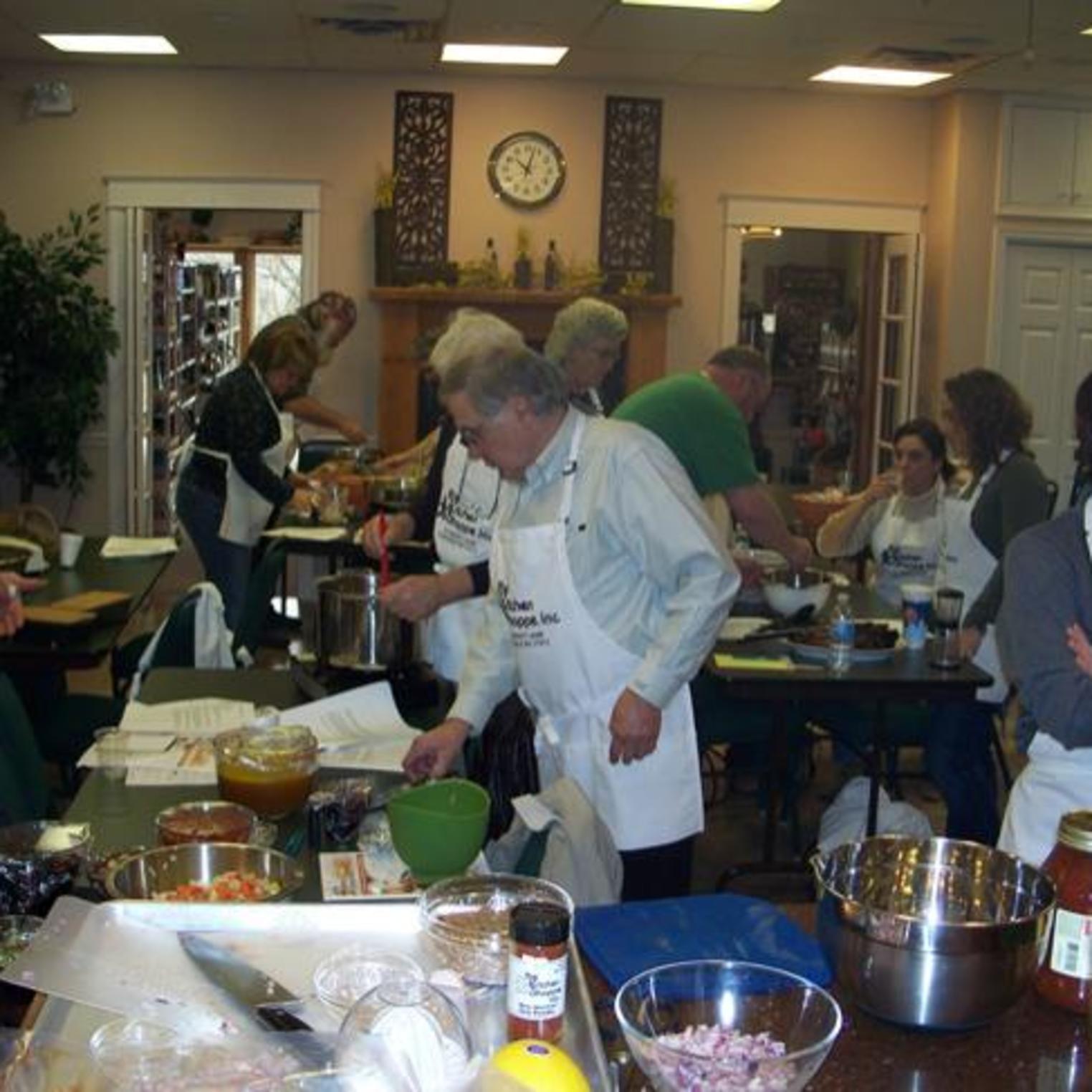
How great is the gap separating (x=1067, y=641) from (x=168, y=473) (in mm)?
7990

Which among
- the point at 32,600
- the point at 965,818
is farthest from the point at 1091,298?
the point at 32,600

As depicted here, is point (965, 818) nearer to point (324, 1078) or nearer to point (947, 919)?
point (947, 919)

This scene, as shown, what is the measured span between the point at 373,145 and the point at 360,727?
620cm

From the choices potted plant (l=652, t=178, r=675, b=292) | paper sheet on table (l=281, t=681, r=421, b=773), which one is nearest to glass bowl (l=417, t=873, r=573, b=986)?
paper sheet on table (l=281, t=681, r=421, b=773)

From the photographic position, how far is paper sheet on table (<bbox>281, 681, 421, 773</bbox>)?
2.59m

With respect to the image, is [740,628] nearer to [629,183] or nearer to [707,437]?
[707,437]

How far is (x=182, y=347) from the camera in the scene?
10.9 meters

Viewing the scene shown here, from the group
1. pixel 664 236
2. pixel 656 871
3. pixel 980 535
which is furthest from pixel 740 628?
pixel 664 236

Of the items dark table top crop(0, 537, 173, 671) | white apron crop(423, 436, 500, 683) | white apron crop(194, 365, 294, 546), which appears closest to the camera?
white apron crop(423, 436, 500, 683)

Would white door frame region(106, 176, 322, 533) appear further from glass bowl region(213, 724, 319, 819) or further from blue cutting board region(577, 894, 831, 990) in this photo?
blue cutting board region(577, 894, 831, 990)

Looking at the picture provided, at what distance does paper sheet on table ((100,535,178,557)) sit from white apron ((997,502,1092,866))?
3437 millimetres

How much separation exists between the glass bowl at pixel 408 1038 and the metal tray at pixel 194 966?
2.9 inches

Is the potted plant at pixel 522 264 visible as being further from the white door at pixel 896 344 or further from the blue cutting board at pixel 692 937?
the blue cutting board at pixel 692 937

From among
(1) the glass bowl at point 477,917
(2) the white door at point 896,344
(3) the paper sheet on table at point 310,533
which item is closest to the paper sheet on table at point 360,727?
(1) the glass bowl at point 477,917
